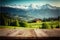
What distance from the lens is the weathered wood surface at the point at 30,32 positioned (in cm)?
246

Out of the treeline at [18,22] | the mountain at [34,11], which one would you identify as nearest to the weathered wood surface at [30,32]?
the treeline at [18,22]

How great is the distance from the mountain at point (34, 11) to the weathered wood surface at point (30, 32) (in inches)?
9.2

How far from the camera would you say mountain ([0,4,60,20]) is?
98.6 inches

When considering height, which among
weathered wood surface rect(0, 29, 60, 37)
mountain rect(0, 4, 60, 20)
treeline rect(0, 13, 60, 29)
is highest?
mountain rect(0, 4, 60, 20)

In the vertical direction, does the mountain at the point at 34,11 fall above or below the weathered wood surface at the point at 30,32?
above

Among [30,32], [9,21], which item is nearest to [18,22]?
[9,21]

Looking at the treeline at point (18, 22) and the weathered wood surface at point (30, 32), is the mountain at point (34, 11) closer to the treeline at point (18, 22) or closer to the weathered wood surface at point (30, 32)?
the treeline at point (18, 22)

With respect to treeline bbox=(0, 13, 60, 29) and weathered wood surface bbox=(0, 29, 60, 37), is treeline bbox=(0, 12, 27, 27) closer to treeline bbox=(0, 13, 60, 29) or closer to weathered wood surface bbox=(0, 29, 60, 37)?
treeline bbox=(0, 13, 60, 29)

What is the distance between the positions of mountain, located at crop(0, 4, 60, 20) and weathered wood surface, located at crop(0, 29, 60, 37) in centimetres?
23

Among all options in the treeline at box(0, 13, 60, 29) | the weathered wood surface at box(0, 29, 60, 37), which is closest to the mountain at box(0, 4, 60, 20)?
the treeline at box(0, 13, 60, 29)

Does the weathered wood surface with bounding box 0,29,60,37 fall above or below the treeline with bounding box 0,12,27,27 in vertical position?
below

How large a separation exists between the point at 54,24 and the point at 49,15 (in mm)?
185

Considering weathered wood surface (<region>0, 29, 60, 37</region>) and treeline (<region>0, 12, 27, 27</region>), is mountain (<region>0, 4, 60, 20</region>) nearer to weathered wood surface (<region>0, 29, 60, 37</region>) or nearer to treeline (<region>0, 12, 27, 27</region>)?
treeline (<region>0, 12, 27, 27</region>)

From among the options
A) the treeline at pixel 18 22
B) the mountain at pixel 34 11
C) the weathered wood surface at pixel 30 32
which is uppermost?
the mountain at pixel 34 11
